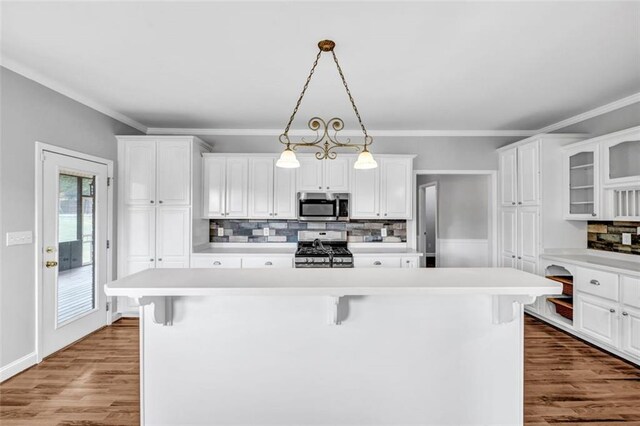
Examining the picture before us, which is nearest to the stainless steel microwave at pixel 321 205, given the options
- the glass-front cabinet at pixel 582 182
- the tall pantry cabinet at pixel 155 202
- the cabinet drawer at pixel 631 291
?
the tall pantry cabinet at pixel 155 202

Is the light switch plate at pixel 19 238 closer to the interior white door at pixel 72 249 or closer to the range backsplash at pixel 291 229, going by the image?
the interior white door at pixel 72 249

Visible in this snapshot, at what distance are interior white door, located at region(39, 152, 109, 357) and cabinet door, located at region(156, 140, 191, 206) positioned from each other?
1.93 feet

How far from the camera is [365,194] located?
14.8 ft

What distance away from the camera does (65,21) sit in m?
2.11

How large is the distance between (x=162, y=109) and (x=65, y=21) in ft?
5.81

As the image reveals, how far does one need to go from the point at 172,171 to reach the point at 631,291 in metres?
4.86

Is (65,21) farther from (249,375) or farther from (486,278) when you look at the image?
(486,278)

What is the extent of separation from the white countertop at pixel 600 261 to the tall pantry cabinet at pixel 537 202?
14 cm

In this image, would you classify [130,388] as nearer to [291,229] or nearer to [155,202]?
[155,202]

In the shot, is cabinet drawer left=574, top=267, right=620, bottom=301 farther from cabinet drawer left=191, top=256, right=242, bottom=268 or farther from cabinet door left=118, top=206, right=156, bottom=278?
cabinet door left=118, top=206, right=156, bottom=278

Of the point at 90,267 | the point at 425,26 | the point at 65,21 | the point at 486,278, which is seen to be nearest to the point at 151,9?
the point at 65,21

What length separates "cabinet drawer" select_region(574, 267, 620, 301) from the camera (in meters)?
3.05

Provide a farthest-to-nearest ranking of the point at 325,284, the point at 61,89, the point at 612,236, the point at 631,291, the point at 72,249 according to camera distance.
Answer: the point at 612,236 < the point at 72,249 < the point at 61,89 < the point at 631,291 < the point at 325,284

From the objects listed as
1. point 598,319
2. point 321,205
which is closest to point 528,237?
point 598,319
